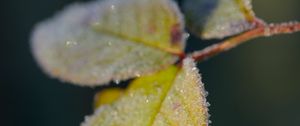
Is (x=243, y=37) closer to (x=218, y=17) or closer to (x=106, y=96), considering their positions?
(x=218, y=17)

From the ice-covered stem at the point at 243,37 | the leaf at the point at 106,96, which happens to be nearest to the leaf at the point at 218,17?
the ice-covered stem at the point at 243,37

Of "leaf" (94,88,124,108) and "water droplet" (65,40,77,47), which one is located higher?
"water droplet" (65,40,77,47)

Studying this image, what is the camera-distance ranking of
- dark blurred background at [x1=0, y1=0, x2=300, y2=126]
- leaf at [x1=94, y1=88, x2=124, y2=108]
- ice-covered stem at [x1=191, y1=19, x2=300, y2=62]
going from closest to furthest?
ice-covered stem at [x1=191, y1=19, x2=300, y2=62] < leaf at [x1=94, y1=88, x2=124, y2=108] < dark blurred background at [x1=0, y1=0, x2=300, y2=126]

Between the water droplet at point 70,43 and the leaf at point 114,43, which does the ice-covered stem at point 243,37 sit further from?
the water droplet at point 70,43

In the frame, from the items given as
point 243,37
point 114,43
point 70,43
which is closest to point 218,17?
point 243,37

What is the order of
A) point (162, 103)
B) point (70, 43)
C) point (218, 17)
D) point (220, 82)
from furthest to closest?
point (220, 82) → point (70, 43) → point (218, 17) → point (162, 103)

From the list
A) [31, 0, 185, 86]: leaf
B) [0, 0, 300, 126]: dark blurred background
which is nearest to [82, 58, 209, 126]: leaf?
[31, 0, 185, 86]: leaf

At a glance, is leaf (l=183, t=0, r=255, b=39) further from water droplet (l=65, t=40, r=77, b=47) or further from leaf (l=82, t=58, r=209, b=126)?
water droplet (l=65, t=40, r=77, b=47)
